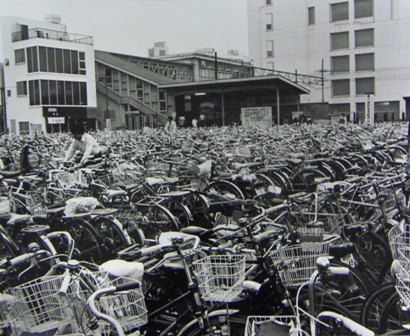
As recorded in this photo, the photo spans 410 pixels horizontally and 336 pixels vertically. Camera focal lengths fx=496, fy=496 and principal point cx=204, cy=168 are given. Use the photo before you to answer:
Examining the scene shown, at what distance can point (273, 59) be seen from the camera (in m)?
38.8

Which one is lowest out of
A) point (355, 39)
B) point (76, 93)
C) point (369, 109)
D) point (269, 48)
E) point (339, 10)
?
point (369, 109)

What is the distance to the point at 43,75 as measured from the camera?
82.3 feet

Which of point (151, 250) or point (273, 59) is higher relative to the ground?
point (273, 59)

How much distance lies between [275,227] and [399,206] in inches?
45.6

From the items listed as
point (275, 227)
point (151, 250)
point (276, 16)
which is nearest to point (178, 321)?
point (151, 250)

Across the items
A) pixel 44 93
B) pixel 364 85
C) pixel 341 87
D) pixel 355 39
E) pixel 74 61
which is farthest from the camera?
pixel 341 87

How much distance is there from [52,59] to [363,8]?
17.3m

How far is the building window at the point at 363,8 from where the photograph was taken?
26.7 meters

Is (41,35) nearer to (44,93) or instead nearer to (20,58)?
(20,58)

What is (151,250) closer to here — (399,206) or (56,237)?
(56,237)

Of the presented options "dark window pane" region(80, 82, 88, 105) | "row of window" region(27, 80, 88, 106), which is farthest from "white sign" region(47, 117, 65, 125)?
"dark window pane" region(80, 82, 88, 105)

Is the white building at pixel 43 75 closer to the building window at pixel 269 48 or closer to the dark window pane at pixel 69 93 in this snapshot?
the dark window pane at pixel 69 93

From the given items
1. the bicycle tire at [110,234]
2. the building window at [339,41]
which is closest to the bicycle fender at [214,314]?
the bicycle tire at [110,234]

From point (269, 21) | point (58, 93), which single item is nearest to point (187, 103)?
point (58, 93)
